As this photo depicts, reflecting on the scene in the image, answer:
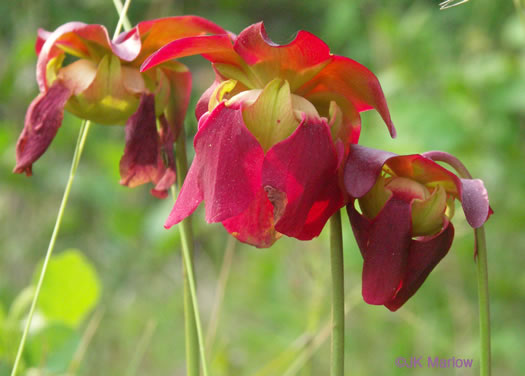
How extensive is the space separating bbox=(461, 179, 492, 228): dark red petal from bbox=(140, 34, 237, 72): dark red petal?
0.50 ft

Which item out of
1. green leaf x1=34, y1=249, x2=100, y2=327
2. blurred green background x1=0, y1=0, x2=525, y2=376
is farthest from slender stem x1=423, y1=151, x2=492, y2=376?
blurred green background x1=0, y1=0, x2=525, y2=376

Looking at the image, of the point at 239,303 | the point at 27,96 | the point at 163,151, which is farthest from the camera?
the point at 239,303

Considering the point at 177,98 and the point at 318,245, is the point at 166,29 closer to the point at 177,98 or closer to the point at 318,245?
the point at 177,98

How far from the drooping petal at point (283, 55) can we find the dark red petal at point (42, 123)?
0.46 ft

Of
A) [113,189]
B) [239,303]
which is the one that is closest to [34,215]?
[113,189]

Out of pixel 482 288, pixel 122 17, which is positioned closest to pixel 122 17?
pixel 122 17

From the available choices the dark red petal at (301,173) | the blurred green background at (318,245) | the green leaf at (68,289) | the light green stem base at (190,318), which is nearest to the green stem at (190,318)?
the light green stem base at (190,318)

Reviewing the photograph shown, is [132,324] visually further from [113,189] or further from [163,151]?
[163,151]

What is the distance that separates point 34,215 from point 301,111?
5.71 feet

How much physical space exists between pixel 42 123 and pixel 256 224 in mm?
165

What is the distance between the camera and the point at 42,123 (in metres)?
0.45

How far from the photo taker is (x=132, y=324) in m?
1.84

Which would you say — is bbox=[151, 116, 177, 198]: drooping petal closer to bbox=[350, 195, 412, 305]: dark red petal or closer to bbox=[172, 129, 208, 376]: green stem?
bbox=[172, 129, 208, 376]: green stem

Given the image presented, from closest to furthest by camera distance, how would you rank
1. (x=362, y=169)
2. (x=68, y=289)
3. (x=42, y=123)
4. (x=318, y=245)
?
1. (x=362, y=169)
2. (x=42, y=123)
3. (x=68, y=289)
4. (x=318, y=245)
